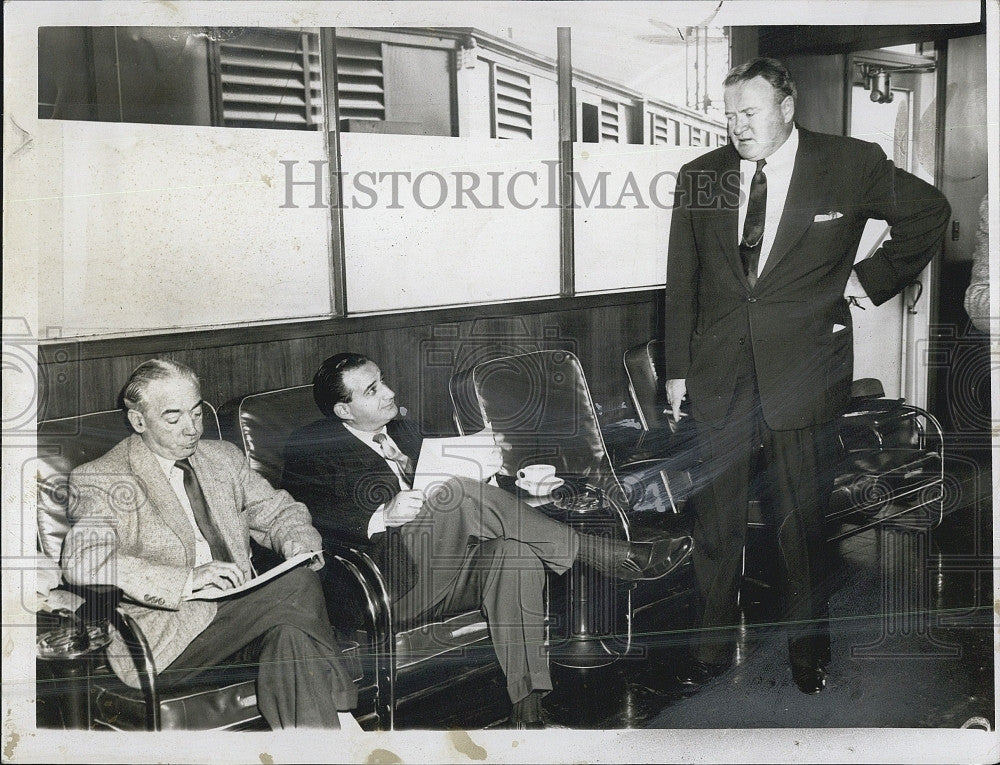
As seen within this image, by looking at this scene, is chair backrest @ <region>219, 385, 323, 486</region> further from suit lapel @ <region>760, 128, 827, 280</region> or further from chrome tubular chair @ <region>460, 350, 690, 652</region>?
suit lapel @ <region>760, 128, 827, 280</region>

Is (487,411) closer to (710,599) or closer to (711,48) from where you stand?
(710,599)

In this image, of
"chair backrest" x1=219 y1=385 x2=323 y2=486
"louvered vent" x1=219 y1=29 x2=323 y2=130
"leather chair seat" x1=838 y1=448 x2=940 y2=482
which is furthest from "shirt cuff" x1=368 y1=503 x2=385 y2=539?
"leather chair seat" x1=838 y1=448 x2=940 y2=482

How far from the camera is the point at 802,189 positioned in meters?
2.26

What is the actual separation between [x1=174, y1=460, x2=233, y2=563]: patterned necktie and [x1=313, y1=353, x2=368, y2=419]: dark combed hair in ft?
1.27

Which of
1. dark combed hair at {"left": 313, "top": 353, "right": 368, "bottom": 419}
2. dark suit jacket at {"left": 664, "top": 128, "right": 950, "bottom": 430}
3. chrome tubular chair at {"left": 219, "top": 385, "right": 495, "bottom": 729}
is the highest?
dark suit jacket at {"left": 664, "top": 128, "right": 950, "bottom": 430}

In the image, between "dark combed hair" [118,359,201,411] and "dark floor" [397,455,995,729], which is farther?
"dark floor" [397,455,995,729]

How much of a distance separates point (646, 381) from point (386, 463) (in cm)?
77

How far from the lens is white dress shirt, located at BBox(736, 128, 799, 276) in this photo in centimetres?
226

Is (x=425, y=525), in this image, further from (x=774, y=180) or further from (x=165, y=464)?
(x=774, y=180)

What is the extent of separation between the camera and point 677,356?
91.1 inches

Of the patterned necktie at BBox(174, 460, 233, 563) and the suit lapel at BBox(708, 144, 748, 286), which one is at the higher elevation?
the suit lapel at BBox(708, 144, 748, 286)

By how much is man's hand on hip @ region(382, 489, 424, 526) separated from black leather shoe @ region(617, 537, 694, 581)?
0.60 metres

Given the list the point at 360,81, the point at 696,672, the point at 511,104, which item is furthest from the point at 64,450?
the point at 696,672

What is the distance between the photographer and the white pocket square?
225 centimetres
